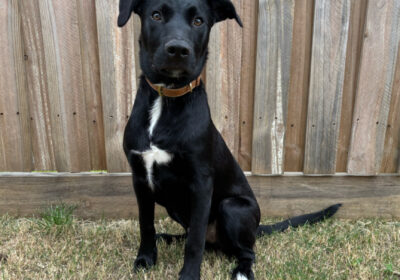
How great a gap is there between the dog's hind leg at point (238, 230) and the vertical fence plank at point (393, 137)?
152cm

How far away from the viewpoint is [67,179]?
323cm

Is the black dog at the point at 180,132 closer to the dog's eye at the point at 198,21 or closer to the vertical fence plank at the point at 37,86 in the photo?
the dog's eye at the point at 198,21

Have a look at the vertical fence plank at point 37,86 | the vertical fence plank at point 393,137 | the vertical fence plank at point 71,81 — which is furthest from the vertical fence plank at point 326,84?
the vertical fence plank at point 37,86

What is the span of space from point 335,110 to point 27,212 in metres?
2.84

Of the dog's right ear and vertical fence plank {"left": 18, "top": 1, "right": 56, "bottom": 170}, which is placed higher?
the dog's right ear

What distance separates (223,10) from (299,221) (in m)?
1.76

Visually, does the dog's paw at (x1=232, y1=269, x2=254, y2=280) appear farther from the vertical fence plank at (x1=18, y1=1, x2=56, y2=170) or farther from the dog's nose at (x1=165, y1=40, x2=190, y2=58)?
the vertical fence plank at (x1=18, y1=1, x2=56, y2=170)

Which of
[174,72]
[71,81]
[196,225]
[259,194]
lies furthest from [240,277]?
[71,81]

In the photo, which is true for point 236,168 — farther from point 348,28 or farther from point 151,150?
point 348,28

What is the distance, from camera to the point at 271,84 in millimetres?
3072

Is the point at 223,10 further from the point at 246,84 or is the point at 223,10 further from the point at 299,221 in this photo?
the point at 299,221

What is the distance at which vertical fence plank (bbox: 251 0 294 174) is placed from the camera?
296cm

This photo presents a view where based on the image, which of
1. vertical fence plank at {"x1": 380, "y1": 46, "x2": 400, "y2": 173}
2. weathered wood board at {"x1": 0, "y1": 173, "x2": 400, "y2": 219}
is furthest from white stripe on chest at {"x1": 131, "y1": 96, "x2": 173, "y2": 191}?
vertical fence plank at {"x1": 380, "y1": 46, "x2": 400, "y2": 173}

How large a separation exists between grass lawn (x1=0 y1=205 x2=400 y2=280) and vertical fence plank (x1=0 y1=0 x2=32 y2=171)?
0.54m
